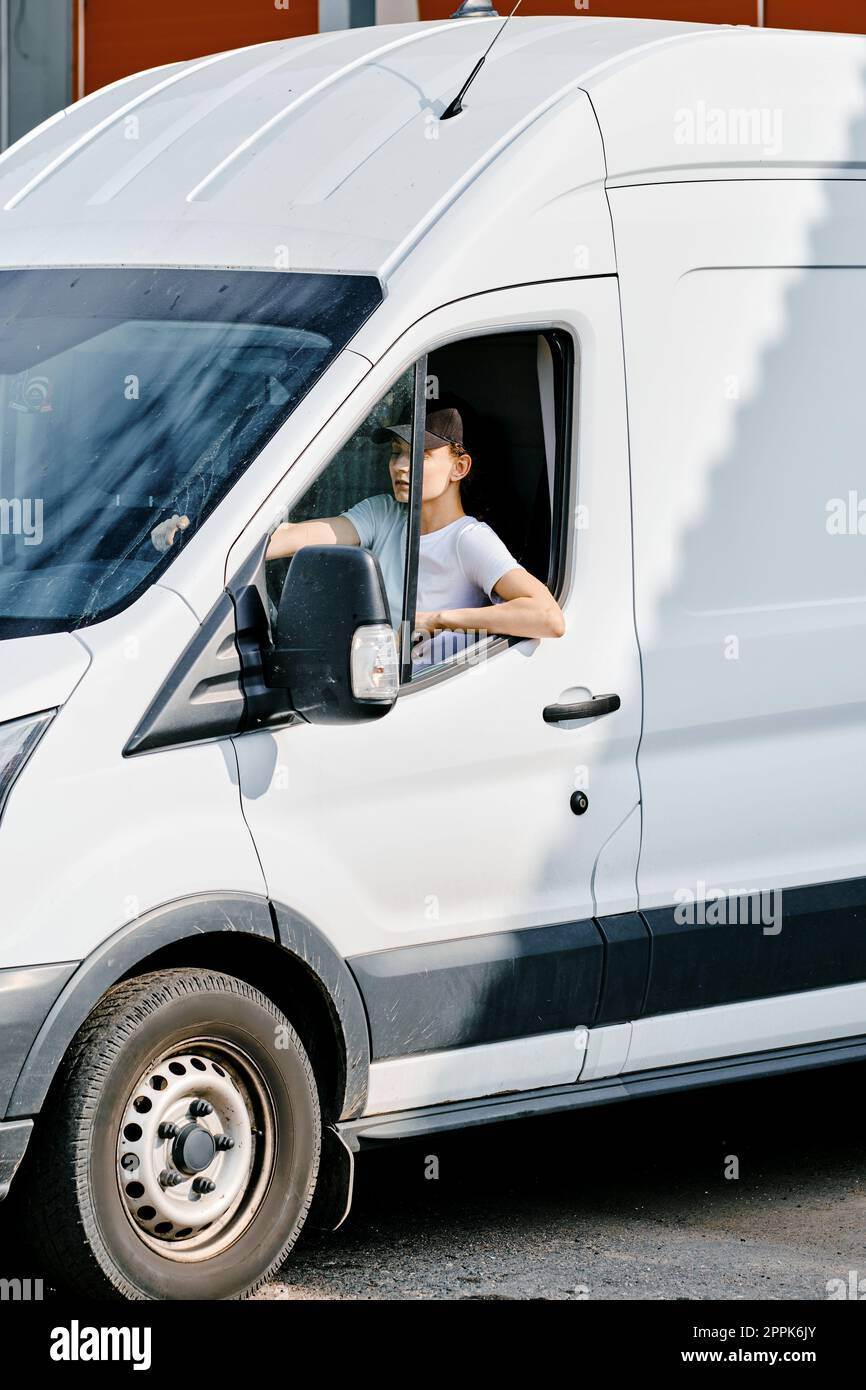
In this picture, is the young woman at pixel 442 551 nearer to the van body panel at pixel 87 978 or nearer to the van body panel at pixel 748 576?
the van body panel at pixel 748 576

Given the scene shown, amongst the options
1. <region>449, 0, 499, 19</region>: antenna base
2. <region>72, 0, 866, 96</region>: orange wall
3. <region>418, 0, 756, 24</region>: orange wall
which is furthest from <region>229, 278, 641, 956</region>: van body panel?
<region>72, 0, 866, 96</region>: orange wall

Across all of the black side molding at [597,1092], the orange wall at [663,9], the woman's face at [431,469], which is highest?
the orange wall at [663,9]

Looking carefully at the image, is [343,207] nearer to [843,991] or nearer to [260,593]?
[260,593]

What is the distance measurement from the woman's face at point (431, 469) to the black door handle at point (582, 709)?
0.53 m

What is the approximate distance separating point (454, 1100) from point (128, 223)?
2047mm

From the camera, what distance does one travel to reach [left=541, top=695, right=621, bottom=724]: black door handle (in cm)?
486

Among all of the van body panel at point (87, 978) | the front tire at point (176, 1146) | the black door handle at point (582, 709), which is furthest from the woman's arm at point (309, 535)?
the front tire at point (176, 1146)

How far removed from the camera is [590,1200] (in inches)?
220

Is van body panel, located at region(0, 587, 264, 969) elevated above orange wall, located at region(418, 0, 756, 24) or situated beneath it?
situated beneath

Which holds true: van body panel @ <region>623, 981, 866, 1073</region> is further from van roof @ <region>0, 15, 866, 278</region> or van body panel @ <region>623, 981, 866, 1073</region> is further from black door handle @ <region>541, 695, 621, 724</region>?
van roof @ <region>0, 15, 866, 278</region>

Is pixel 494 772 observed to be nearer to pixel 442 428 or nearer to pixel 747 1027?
pixel 442 428

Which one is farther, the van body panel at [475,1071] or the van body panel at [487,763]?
the van body panel at [475,1071]

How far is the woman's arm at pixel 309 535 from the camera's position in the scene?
14.6ft

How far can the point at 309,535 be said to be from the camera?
4547mm
